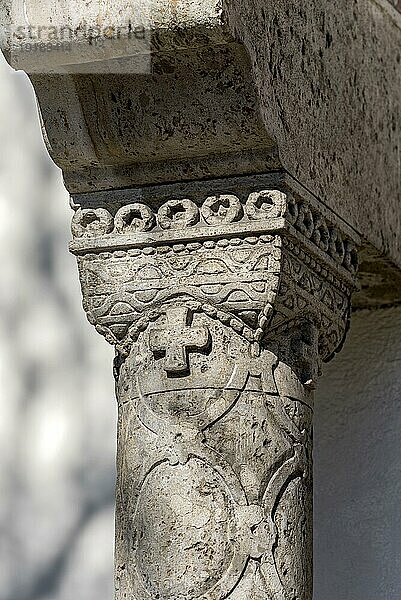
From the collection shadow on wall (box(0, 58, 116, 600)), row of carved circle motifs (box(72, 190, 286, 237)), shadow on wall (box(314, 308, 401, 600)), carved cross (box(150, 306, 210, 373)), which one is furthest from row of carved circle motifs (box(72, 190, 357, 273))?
shadow on wall (box(0, 58, 116, 600))

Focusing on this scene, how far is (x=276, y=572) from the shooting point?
188cm

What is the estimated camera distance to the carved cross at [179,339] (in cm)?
188

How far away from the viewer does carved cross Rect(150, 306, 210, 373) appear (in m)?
1.88

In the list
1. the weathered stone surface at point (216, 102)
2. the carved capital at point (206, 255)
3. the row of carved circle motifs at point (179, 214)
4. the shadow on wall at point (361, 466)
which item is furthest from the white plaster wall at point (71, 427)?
the row of carved circle motifs at point (179, 214)

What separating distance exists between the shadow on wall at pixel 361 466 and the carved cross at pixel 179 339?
29.1 inches

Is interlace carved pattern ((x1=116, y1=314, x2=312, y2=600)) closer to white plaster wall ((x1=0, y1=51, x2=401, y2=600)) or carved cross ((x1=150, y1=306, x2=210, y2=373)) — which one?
carved cross ((x1=150, y1=306, x2=210, y2=373))

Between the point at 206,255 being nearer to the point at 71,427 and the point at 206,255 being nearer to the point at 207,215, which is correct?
the point at 207,215

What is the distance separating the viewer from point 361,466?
8.39ft

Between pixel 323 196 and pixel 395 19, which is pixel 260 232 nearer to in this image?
pixel 323 196

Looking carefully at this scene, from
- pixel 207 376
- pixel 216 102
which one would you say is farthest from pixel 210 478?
pixel 216 102

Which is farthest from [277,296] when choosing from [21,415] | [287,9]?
[21,415]

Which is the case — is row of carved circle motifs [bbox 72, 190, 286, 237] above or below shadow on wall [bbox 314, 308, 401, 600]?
above

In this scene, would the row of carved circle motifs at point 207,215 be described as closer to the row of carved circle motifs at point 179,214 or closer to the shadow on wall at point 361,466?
the row of carved circle motifs at point 179,214

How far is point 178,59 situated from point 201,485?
53 cm
